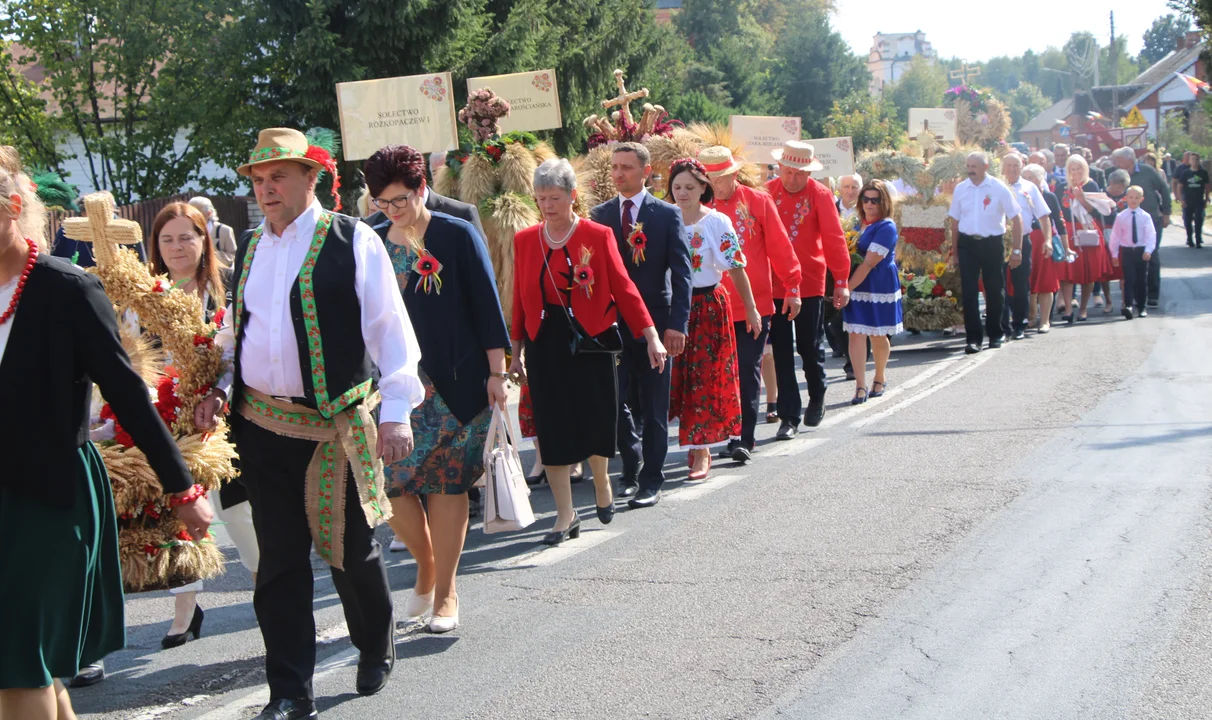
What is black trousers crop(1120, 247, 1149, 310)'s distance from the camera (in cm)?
1672

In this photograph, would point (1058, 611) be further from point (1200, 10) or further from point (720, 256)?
point (1200, 10)

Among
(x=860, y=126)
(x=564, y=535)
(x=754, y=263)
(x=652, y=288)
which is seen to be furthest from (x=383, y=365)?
(x=860, y=126)

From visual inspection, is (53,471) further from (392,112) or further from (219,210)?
(219,210)

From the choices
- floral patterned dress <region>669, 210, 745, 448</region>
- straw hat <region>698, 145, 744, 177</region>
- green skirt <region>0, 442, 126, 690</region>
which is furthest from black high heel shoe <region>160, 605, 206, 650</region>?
straw hat <region>698, 145, 744, 177</region>

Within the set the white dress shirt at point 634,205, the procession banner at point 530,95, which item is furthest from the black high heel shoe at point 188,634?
the procession banner at point 530,95

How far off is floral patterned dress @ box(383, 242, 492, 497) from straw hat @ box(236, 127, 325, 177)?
969 millimetres

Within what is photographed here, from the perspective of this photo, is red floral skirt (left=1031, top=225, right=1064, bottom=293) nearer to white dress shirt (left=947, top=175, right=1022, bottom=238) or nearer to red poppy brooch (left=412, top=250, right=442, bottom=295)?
white dress shirt (left=947, top=175, right=1022, bottom=238)

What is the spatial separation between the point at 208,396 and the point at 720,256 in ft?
14.3

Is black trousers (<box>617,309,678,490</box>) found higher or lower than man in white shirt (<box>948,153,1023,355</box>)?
lower

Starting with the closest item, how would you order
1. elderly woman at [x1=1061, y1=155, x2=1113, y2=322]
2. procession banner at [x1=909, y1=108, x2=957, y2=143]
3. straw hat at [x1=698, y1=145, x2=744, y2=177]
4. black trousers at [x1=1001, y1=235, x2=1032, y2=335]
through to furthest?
straw hat at [x1=698, y1=145, x2=744, y2=177]
black trousers at [x1=1001, y1=235, x2=1032, y2=335]
elderly woman at [x1=1061, y1=155, x2=1113, y2=322]
procession banner at [x1=909, y1=108, x2=957, y2=143]

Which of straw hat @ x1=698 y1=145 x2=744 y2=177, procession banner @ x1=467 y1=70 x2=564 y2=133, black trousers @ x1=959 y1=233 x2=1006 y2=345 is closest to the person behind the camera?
straw hat @ x1=698 y1=145 x2=744 y2=177

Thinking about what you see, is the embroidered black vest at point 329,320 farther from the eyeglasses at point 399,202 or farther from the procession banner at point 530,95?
the procession banner at point 530,95

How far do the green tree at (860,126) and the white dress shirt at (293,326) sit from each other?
38145mm

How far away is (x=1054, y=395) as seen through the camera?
10.9 meters
